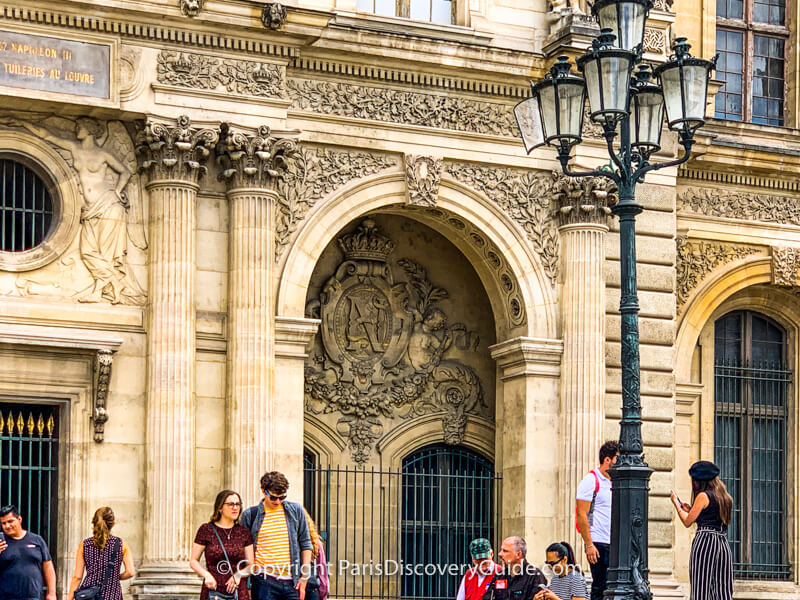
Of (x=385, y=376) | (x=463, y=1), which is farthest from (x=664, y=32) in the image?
(x=385, y=376)

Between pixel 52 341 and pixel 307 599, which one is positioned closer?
pixel 307 599

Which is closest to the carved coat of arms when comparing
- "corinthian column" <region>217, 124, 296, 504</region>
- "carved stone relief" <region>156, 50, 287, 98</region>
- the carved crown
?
the carved crown

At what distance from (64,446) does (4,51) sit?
14.8ft

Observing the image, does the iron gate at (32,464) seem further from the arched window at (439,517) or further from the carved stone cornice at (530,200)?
the carved stone cornice at (530,200)

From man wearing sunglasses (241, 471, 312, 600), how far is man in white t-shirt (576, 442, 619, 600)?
2.65m

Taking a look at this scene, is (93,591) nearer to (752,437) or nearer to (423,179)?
(423,179)

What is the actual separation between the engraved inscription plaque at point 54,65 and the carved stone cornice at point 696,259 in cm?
927

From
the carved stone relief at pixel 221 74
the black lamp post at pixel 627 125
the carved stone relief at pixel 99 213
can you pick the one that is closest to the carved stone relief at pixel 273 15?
the carved stone relief at pixel 221 74

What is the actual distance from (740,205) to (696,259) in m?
1.08

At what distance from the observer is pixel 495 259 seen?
81.9 feet

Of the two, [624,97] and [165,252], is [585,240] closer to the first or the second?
[165,252]

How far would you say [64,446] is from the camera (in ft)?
71.2

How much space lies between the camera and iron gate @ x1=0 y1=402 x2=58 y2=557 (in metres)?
21.6

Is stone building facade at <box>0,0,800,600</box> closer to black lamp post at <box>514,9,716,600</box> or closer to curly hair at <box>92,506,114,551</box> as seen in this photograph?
curly hair at <box>92,506,114,551</box>
